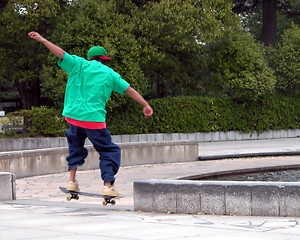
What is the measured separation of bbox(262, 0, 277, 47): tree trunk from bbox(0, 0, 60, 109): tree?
12.8m

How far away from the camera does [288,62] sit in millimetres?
28281

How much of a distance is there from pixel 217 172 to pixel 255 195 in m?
5.54

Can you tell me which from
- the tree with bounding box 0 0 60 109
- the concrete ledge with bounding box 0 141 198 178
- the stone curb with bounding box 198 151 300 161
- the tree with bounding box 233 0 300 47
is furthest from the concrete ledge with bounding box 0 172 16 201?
the tree with bounding box 233 0 300 47

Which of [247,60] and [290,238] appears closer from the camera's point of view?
[290,238]

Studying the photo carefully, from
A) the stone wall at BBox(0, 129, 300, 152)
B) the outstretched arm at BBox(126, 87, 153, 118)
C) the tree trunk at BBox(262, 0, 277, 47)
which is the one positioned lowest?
the stone wall at BBox(0, 129, 300, 152)

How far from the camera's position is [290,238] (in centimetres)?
501

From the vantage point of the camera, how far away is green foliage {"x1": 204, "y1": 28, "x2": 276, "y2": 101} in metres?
26.4

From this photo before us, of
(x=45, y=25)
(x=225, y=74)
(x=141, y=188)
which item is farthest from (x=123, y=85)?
(x=225, y=74)

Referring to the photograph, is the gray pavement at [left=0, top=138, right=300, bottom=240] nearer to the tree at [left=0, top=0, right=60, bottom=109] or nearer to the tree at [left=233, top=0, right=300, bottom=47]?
the tree at [left=0, top=0, right=60, bottom=109]

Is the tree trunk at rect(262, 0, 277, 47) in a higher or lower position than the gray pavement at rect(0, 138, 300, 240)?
higher

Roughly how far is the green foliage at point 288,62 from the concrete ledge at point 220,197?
866 inches

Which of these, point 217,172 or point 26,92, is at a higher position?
point 26,92

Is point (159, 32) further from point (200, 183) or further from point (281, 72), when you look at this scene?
point (200, 183)

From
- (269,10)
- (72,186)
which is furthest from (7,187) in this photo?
(269,10)
